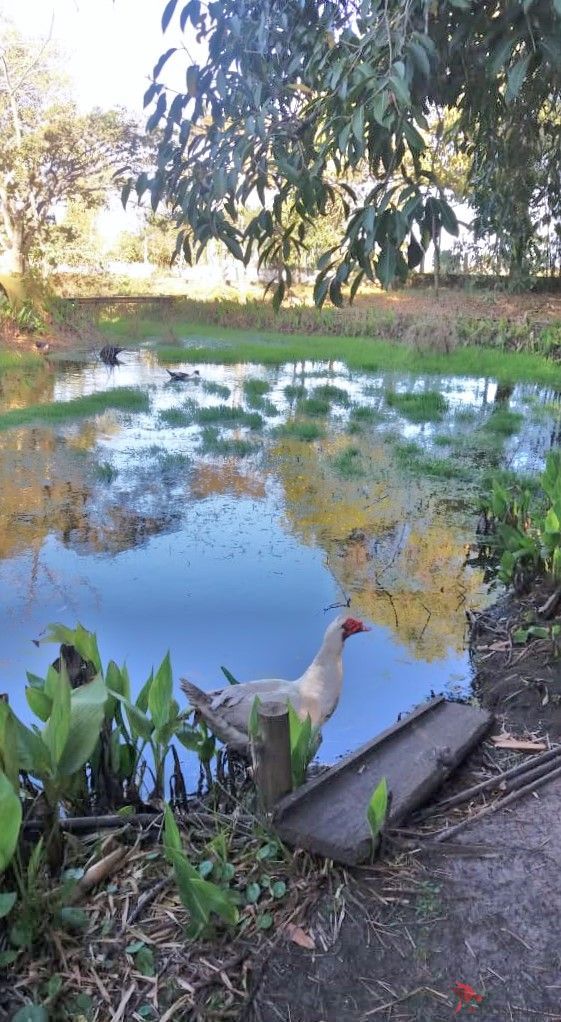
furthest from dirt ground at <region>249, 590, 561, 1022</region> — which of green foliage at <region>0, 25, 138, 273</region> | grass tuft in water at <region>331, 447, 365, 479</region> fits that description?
green foliage at <region>0, 25, 138, 273</region>

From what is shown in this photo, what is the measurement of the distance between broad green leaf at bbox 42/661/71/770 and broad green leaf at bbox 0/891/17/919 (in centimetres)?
40

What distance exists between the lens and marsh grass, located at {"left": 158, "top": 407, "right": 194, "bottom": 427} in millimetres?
9711

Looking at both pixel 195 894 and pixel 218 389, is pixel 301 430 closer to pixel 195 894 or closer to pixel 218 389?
pixel 218 389

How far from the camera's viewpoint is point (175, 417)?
388 inches

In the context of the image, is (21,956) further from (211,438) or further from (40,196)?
(40,196)

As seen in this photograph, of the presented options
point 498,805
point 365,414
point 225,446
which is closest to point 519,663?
point 498,805

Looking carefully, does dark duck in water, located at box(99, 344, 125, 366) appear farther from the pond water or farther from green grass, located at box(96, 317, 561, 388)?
the pond water

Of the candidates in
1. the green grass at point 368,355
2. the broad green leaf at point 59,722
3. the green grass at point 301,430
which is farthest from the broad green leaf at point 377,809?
the green grass at point 368,355

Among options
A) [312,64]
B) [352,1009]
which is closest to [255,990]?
[352,1009]

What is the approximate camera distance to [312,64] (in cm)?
259

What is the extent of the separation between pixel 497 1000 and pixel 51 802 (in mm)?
1370

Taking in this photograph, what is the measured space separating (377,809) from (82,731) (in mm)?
937

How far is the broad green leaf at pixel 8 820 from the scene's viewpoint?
6.73 ft

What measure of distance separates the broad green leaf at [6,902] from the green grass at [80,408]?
25.2ft
